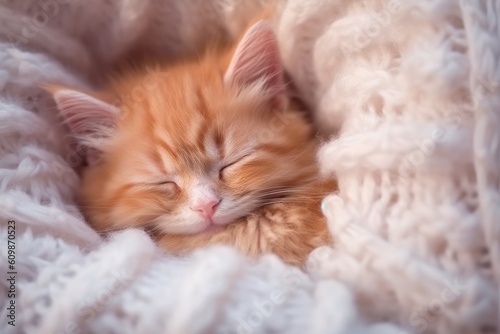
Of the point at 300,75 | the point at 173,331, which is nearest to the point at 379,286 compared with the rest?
the point at 173,331

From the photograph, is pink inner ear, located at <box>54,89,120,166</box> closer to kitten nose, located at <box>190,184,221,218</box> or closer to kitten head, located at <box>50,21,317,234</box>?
kitten head, located at <box>50,21,317,234</box>

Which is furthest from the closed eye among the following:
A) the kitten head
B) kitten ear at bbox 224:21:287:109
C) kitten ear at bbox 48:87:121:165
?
kitten ear at bbox 48:87:121:165

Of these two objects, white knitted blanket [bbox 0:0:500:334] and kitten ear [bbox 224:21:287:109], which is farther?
kitten ear [bbox 224:21:287:109]

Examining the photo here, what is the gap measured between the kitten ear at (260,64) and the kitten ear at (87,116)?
31cm

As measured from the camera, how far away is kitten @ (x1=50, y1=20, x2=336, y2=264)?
0.97m

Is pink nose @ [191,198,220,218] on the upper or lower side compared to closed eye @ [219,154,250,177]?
lower

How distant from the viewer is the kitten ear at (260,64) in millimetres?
1034

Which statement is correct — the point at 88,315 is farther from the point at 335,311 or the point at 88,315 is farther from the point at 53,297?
the point at 335,311

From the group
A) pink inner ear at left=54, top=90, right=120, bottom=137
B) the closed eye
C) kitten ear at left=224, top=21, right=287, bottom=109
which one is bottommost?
the closed eye

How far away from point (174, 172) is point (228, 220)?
0.55 ft

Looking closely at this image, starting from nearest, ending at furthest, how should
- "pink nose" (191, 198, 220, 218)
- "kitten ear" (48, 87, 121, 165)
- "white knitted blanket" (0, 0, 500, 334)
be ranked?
"white knitted blanket" (0, 0, 500, 334) < "pink nose" (191, 198, 220, 218) < "kitten ear" (48, 87, 121, 165)

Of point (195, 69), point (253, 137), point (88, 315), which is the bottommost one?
point (88, 315)

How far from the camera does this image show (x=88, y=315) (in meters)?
0.71

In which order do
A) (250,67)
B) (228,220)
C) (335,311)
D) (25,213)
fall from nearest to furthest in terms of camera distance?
(335,311), (25,213), (228,220), (250,67)
